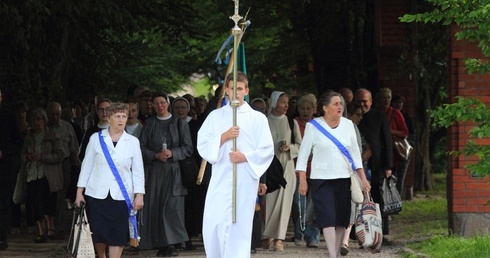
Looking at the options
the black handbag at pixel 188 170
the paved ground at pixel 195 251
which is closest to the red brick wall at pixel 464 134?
the paved ground at pixel 195 251

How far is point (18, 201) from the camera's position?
65.6ft

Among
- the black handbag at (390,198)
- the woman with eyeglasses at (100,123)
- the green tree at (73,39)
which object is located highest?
the green tree at (73,39)

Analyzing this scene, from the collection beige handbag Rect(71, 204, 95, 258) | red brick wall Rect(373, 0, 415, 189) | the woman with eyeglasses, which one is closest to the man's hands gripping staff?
beige handbag Rect(71, 204, 95, 258)

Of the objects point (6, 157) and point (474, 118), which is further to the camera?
→ point (6, 157)

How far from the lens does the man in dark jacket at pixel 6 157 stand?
55.9 ft

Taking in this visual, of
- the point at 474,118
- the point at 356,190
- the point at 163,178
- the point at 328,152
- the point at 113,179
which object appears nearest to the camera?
the point at 474,118

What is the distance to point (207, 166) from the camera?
14516mm

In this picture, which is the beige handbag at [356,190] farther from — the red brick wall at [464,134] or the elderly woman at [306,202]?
the red brick wall at [464,134]

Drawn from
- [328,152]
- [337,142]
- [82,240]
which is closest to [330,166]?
[328,152]

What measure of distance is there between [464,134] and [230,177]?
5912 mm

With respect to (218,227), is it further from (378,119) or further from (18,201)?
(18,201)

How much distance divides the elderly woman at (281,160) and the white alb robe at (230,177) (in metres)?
4.92

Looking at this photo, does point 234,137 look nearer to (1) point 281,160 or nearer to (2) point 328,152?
(2) point 328,152

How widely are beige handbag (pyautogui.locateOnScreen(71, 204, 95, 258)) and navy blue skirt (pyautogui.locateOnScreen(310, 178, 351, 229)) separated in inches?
91.0
